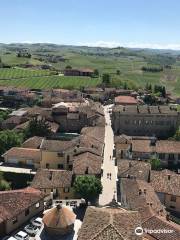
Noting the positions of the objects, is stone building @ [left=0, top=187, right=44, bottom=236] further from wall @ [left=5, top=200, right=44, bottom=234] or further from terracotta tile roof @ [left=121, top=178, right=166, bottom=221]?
terracotta tile roof @ [left=121, top=178, right=166, bottom=221]

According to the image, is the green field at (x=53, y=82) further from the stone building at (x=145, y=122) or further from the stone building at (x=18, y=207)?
the stone building at (x=18, y=207)

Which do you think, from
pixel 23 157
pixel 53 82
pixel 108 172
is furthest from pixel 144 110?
pixel 53 82

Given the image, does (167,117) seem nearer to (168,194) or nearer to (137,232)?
(168,194)

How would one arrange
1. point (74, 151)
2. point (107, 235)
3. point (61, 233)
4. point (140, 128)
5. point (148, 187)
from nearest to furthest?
1. point (107, 235)
2. point (61, 233)
3. point (148, 187)
4. point (74, 151)
5. point (140, 128)

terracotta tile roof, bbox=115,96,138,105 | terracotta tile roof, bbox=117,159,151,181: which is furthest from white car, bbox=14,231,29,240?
terracotta tile roof, bbox=115,96,138,105

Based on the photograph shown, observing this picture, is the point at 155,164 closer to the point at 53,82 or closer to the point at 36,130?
the point at 36,130

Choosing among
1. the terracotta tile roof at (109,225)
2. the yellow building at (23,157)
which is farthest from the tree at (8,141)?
the terracotta tile roof at (109,225)

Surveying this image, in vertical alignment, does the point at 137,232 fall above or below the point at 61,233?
above

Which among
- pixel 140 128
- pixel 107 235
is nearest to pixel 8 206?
pixel 107 235
